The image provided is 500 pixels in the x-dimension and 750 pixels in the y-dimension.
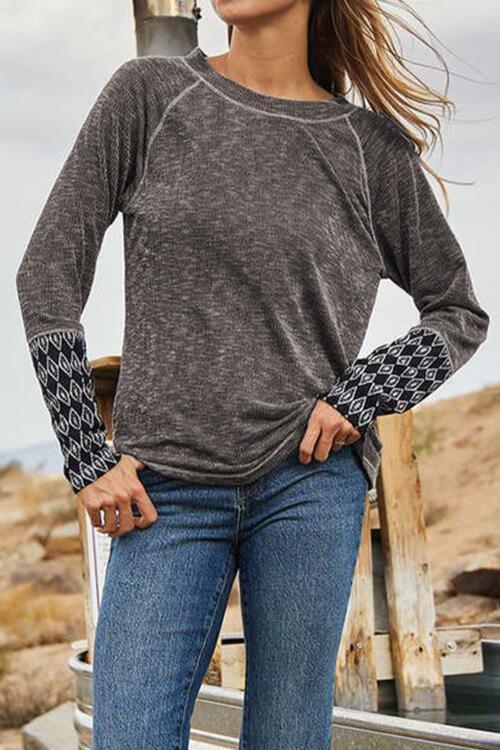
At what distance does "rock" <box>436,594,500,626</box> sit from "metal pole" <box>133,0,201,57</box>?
5471 mm

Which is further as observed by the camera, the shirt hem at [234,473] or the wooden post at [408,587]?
the wooden post at [408,587]

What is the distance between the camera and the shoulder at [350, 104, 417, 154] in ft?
7.02

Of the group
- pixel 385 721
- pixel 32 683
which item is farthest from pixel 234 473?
pixel 32 683

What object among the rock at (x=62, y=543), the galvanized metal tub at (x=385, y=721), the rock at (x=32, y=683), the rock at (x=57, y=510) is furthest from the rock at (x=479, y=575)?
the galvanized metal tub at (x=385, y=721)

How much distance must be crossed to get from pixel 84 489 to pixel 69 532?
10443 millimetres

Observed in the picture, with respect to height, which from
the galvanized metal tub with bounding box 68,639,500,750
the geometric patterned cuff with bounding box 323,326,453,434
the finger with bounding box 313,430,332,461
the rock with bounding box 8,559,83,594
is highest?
the geometric patterned cuff with bounding box 323,326,453,434

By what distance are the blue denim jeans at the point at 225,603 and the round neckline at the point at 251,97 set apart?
0.49 metres

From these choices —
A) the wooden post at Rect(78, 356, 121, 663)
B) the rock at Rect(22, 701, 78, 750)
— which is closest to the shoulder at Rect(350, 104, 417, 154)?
the wooden post at Rect(78, 356, 121, 663)

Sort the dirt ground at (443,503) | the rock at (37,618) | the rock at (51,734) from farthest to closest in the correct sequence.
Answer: the dirt ground at (443,503) < the rock at (37,618) < the rock at (51,734)

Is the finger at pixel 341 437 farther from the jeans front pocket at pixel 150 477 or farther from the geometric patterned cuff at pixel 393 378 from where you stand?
the jeans front pocket at pixel 150 477

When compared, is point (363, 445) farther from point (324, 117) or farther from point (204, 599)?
point (324, 117)

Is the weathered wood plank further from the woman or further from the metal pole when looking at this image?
the woman

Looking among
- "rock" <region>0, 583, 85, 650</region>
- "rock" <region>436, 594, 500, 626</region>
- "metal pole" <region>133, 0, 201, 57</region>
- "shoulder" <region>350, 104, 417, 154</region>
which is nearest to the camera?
"shoulder" <region>350, 104, 417, 154</region>

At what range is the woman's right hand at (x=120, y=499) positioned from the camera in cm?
188
